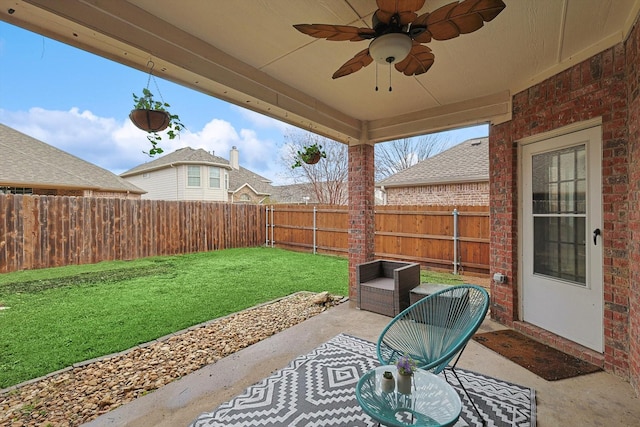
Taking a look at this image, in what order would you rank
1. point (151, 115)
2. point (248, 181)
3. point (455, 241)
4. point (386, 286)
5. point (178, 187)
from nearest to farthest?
point (151, 115) < point (386, 286) < point (455, 241) < point (178, 187) < point (248, 181)

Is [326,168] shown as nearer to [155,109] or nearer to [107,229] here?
[107,229]

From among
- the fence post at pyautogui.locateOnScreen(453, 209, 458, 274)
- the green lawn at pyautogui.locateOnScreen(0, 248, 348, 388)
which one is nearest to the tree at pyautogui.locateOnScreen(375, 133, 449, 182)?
the green lawn at pyautogui.locateOnScreen(0, 248, 348, 388)

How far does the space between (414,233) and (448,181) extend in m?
3.14

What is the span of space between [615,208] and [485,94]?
1886mm

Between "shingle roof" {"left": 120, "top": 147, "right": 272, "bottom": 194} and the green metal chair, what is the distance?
14666 millimetres

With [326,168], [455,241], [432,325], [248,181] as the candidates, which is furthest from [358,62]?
[248,181]

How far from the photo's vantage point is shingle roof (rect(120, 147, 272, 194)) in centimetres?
1509

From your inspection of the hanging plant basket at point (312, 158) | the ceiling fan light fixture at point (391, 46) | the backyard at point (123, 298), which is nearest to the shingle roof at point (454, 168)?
the backyard at point (123, 298)

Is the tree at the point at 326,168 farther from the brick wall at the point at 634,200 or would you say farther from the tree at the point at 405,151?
the brick wall at the point at 634,200

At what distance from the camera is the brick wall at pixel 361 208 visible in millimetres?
4688

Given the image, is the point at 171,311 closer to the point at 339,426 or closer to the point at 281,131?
the point at 339,426

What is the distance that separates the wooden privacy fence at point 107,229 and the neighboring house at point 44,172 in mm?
2525

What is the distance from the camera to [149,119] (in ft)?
7.99

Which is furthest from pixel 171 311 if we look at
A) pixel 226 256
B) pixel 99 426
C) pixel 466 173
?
pixel 466 173
